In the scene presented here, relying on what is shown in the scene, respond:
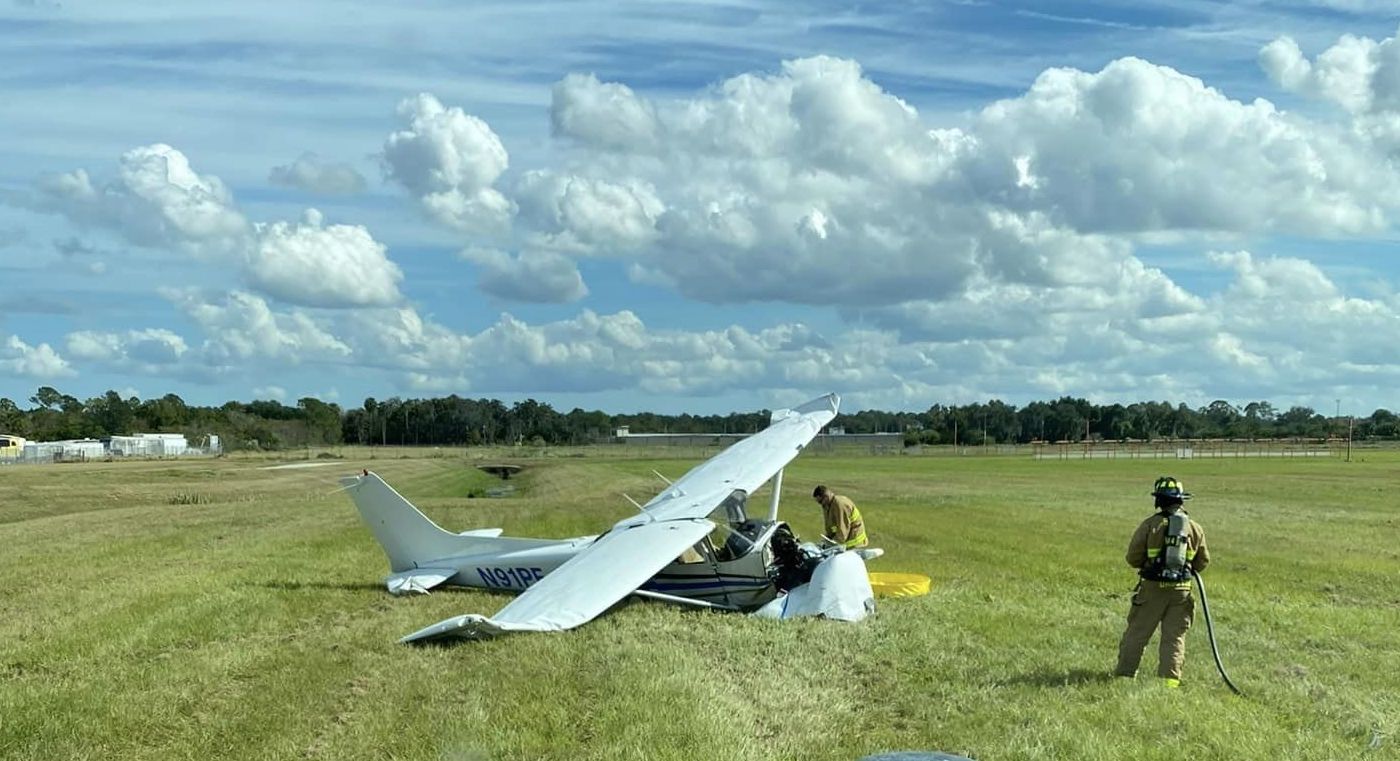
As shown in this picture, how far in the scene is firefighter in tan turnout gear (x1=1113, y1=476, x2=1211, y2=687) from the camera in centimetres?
967

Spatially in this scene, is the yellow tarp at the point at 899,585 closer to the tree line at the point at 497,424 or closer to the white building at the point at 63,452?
the white building at the point at 63,452

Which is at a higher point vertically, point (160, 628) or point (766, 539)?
point (766, 539)

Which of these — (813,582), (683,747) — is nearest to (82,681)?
(683,747)

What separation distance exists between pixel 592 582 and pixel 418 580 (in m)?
4.97

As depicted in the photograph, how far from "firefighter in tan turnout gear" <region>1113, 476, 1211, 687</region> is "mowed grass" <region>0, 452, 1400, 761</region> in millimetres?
323

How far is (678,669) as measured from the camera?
10.3 m

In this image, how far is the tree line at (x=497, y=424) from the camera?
499ft

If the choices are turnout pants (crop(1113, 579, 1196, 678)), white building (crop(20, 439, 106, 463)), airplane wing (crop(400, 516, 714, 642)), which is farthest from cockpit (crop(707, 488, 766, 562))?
white building (crop(20, 439, 106, 463))

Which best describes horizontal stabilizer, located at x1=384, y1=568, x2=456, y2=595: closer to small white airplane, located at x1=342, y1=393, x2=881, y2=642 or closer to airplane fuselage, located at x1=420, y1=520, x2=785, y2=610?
small white airplane, located at x1=342, y1=393, x2=881, y2=642

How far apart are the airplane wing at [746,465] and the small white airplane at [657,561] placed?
0.04 m

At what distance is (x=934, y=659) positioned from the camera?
36.0ft

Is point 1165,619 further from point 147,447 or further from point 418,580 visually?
point 147,447

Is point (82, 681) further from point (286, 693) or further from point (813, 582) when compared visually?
point (813, 582)

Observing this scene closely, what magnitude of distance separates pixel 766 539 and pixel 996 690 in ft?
15.7
